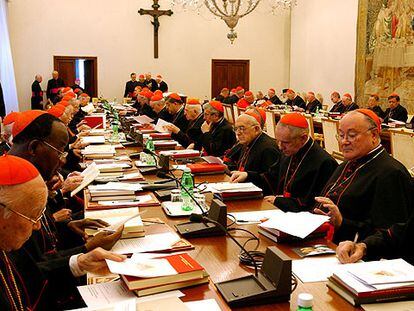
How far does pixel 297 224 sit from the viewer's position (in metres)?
2.68

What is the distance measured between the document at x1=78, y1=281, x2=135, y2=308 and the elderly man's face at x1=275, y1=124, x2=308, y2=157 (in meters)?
2.41

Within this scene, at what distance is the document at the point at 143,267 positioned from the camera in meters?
1.99

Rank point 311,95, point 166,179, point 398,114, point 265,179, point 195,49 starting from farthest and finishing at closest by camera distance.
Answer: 1. point 195,49
2. point 311,95
3. point 398,114
4. point 265,179
5. point 166,179

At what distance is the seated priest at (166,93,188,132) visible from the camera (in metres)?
8.97

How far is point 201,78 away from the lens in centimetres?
1912

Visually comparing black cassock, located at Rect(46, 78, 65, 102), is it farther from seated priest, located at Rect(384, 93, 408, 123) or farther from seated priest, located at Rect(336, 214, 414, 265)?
seated priest, located at Rect(336, 214, 414, 265)

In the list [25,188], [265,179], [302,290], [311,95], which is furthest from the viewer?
[311,95]

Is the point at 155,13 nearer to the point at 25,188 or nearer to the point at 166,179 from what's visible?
the point at 166,179

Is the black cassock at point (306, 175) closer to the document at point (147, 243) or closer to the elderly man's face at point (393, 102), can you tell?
the document at point (147, 243)

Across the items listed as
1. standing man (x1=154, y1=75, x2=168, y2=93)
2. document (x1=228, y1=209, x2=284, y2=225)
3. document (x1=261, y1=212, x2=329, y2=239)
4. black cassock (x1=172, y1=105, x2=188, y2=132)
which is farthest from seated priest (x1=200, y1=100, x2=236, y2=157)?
standing man (x1=154, y1=75, x2=168, y2=93)

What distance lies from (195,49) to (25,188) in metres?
17.5

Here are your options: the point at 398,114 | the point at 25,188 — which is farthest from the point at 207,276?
the point at 398,114

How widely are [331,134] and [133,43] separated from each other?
11079 millimetres

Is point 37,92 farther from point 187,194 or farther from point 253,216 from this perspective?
point 253,216
